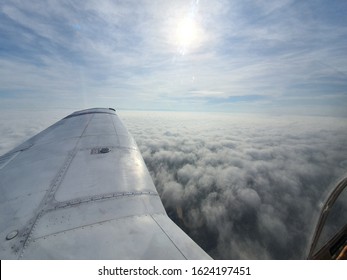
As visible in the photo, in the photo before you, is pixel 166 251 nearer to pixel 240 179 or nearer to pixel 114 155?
pixel 114 155

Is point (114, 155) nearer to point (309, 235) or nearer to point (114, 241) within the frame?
point (114, 241)

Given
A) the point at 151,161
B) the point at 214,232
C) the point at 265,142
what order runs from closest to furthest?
the point at 214,232, the point at 151,161, the point at 265,142

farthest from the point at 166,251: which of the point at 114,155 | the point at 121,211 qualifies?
the point at 114,155

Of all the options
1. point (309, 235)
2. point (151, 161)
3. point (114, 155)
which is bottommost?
point (151, 161)

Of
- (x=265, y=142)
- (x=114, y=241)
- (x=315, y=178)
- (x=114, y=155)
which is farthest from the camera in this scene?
(x=265, y=142)

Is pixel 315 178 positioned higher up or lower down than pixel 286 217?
higher up

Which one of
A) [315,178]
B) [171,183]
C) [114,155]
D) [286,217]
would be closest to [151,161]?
[171,183]

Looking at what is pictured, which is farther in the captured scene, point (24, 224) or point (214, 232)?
point (214, 232)
